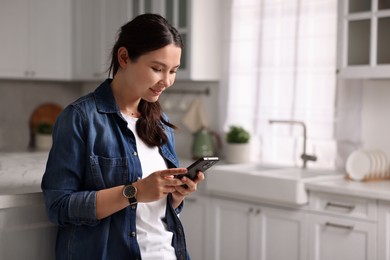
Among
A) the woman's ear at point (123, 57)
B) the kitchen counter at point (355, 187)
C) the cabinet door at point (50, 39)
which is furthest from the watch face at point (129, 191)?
the cabinet door at point (50, 39)

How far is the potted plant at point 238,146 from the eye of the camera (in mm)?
3912

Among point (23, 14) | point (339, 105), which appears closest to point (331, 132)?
point (339, 105)

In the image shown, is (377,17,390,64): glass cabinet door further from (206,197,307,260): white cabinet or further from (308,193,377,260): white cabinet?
(206,197,307,260): white cabinet

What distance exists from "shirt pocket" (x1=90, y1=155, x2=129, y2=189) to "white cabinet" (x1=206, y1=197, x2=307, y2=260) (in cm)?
172

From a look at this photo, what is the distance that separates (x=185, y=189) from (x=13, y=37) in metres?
3.13

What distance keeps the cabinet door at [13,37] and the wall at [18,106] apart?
0.36 m

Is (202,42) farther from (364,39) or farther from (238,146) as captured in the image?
(364,39)

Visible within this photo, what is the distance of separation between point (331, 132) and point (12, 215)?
229cm

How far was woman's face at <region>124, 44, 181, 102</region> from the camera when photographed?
167 cm

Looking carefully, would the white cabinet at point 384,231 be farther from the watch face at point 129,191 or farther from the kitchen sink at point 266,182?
the watch face at point 129,191

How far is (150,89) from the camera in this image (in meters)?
1.71

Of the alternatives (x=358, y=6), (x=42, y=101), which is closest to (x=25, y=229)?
(x=358, y=6)

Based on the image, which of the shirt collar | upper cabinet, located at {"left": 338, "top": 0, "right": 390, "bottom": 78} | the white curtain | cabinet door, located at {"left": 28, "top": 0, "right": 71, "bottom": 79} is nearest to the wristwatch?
the shirt collar

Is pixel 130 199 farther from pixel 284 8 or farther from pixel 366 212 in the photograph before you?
pixel 284 8
